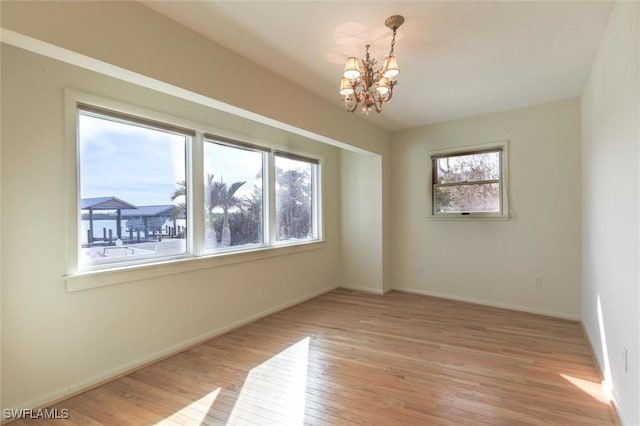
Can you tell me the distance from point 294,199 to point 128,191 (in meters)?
2.30

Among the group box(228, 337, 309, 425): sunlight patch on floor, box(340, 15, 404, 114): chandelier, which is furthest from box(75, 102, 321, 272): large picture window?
box(340, 15, 404, 114): chandelier

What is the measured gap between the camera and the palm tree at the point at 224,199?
333cm

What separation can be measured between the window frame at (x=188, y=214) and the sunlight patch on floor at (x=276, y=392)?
120 cm

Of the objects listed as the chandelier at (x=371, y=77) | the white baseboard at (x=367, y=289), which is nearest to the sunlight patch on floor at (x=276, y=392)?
the chandelier at (x=371, y=77)

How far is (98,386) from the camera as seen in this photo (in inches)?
90.8

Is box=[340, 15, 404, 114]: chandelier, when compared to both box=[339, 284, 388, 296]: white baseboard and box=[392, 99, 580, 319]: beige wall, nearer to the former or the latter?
box=[392, 99, 580, 319]: beige wall

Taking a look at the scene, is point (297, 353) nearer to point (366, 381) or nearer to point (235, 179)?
point (366, 381)

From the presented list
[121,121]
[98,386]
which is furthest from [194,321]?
[121,121]

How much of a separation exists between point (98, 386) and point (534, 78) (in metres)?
4.68

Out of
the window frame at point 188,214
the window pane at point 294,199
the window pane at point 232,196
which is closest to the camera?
the window frame at point 188,214
